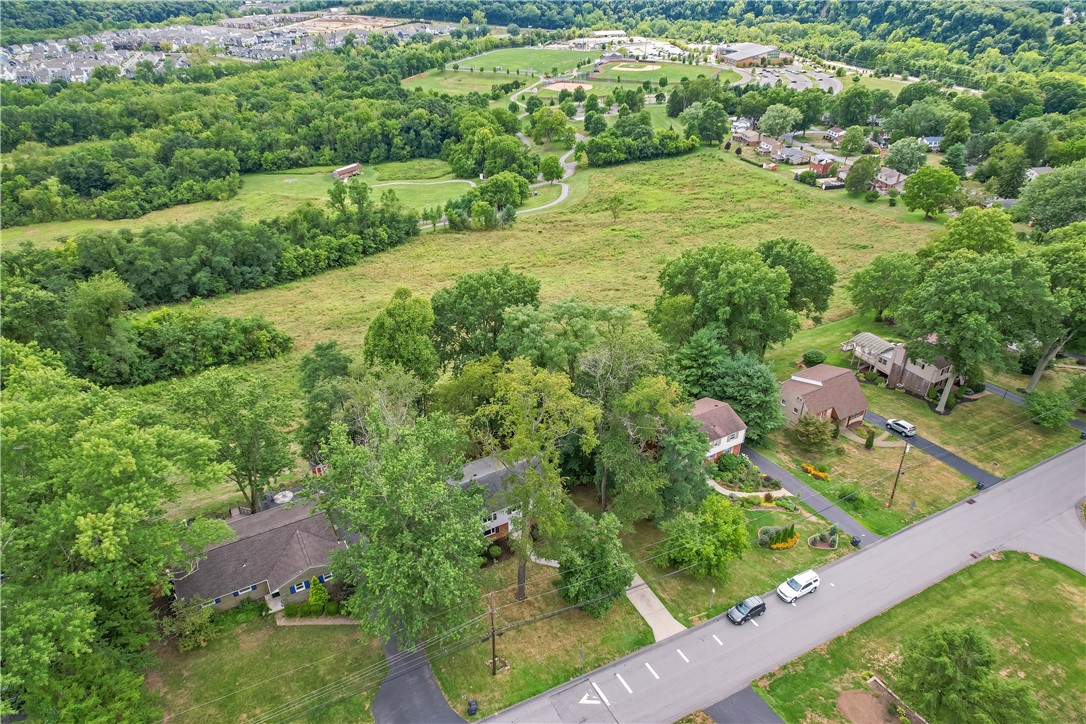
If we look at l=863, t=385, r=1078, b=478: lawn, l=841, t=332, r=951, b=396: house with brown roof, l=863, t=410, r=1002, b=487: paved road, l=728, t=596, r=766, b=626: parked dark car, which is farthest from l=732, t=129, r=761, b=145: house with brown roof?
l=728, t=596, r=766, b=626: parked dark car

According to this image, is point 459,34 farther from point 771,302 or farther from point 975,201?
point 771,302

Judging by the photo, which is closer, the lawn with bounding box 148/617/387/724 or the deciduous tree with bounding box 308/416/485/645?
the deciduous tree with bounding box 308/416/485/645

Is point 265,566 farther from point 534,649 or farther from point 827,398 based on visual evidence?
point 827,398

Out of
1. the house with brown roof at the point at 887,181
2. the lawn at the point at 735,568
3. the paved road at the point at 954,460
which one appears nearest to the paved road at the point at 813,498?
the lawn at the point at 735,568

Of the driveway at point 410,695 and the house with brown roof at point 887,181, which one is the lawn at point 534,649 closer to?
the driveway at point 410,695

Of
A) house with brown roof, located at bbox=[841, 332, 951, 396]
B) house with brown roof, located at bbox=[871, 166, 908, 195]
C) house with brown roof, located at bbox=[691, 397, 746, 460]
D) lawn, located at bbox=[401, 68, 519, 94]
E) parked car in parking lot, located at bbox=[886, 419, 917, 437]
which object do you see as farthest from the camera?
lawn, located at bbox=[401, 68, 519, 94]

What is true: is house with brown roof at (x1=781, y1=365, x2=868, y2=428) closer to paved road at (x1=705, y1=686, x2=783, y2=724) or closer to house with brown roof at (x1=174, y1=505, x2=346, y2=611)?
paved road at (x1=705, y1=686, x2=783, y2=724)

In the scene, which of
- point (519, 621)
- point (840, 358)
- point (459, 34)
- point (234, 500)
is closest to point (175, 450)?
point (234, 500)
